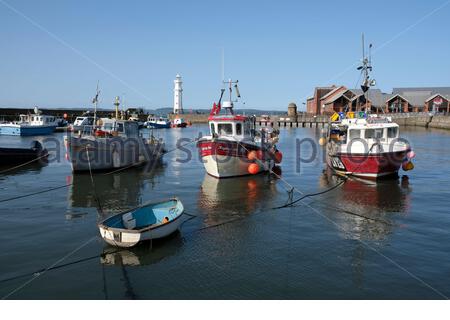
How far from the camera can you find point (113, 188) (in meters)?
23.6

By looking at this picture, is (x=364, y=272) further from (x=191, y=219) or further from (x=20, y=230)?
(x=20, y=230)

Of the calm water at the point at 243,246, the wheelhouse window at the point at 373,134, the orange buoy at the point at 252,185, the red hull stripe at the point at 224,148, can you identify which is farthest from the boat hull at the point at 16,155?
the wheelhouse window at the point at 373,134

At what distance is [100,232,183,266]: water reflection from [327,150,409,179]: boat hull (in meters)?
15.0

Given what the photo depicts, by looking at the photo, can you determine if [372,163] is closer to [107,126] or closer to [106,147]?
[106,147]

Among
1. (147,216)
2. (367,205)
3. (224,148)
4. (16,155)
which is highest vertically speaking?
(224,148)

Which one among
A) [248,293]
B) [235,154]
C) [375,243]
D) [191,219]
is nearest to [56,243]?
[191,219]

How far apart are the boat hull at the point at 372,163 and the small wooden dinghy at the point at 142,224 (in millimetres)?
13914

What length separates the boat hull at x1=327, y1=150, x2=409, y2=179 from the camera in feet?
78.7

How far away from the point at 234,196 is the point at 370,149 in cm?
916

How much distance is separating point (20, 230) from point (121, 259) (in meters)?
5.52

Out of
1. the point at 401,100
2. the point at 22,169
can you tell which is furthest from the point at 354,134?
the point at 401,100

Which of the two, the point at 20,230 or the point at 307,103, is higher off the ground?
the point at 307,103

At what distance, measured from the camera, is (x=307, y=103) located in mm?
140000

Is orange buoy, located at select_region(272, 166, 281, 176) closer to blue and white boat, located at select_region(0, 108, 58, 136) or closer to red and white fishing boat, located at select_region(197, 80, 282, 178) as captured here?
red and white fishing boat, located at select_region(197, 80, 282, 178)
